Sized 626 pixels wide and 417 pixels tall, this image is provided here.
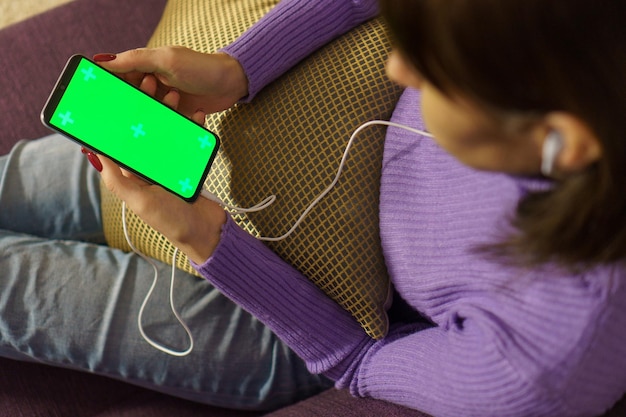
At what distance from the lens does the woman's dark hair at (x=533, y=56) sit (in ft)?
1.26

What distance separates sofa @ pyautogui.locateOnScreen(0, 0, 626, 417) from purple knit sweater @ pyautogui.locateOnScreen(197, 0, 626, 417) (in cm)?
14

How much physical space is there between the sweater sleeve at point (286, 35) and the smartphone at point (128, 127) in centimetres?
11

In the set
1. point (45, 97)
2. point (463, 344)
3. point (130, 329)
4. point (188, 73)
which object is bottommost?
point (130, 329)

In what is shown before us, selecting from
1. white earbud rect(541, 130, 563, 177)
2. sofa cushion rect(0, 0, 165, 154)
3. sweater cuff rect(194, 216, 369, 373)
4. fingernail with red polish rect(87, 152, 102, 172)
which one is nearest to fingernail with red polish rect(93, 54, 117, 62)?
fingernail with red polish rect(87, 152, 102, 172)

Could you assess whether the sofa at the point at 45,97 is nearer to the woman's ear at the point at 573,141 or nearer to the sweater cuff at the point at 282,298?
the sweater cuff at the point at 282,298

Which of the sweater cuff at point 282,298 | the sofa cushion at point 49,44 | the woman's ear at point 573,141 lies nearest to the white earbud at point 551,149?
the woman's ear at point 573,141

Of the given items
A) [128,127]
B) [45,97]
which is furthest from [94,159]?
[45,97]

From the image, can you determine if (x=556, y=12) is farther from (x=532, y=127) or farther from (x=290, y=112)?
(x=290, y=112)

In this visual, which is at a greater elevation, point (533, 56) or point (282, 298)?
point (533, 56)

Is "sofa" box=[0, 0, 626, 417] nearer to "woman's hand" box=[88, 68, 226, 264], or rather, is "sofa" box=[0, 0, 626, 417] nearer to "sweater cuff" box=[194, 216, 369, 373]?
"sweater cuff" box=[194, 216, 369, 373]

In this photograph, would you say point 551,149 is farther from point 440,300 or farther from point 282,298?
point 282,298

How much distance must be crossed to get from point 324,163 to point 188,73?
0.20m

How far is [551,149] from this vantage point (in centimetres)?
45

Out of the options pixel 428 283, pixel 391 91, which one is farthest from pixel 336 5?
pixel 428 283
